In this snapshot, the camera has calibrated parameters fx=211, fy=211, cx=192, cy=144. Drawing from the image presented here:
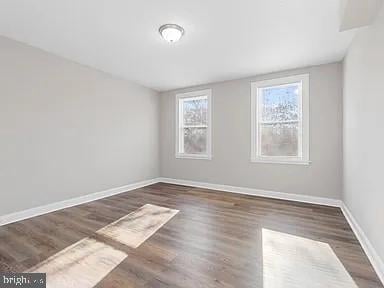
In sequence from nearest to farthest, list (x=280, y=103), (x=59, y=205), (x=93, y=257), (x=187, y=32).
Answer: (x=93, y=257), (x=187, y=32), (x=59, y=205), (x=280, y=103)

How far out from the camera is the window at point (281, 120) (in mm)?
3836

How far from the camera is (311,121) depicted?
12.3ft

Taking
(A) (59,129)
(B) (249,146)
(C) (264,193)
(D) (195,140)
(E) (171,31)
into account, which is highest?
(E) (171,31)

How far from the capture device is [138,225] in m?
2.78

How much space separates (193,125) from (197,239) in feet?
10.6

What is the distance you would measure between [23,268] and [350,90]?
4.23 meters

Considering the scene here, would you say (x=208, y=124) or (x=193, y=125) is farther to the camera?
(x=193, y=125)

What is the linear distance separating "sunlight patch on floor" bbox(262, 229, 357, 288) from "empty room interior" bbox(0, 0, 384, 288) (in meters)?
0.02

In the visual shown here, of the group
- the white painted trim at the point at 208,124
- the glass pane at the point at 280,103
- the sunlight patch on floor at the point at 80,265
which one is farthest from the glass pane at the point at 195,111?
the sunlight patch on floor at the point at 80,265

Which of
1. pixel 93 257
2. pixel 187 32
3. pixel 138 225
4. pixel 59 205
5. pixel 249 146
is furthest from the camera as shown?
pixel 249 146

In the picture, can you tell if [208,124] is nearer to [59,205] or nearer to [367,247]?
[59,205]

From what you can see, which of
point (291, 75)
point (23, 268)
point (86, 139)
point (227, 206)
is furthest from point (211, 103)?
point (23, 268)

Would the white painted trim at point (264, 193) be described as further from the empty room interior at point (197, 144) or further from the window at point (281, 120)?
the window at point (281, 120)

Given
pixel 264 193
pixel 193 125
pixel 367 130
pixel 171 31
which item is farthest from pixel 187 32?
pixel 264 193
